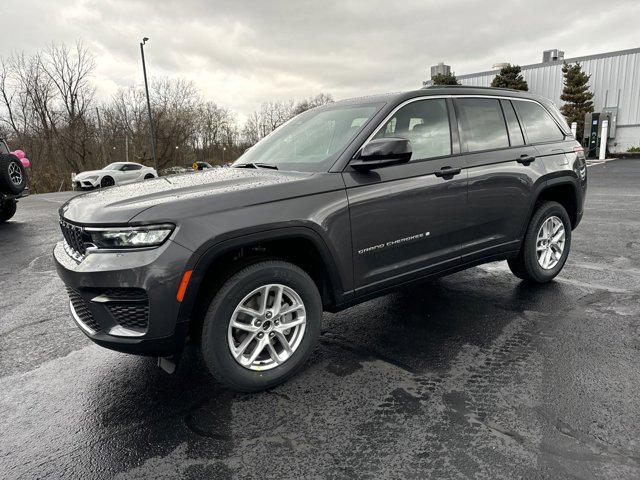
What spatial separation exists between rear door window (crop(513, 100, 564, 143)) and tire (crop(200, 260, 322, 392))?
9.52ft

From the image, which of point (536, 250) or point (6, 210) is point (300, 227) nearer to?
point (536, 250)

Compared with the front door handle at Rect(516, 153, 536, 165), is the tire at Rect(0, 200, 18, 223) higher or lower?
lower

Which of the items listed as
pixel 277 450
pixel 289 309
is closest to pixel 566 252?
pixel 289 309

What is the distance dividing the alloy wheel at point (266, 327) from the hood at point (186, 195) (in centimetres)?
58

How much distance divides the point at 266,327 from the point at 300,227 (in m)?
0.66

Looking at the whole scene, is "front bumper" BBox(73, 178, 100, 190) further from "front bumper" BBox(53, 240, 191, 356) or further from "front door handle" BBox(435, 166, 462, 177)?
"front door handle" BBox(435, 166, 462, 177)

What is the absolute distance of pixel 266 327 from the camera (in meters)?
2.82

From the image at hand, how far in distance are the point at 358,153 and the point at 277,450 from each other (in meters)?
1.95

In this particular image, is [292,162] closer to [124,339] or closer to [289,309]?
[289,309]

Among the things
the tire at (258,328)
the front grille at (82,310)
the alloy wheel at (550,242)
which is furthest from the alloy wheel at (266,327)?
the alloy wheel at (550,242)

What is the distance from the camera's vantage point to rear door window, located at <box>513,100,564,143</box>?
4.41 metres

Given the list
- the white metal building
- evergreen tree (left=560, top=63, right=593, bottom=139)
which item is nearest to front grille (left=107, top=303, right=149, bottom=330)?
the white metal building

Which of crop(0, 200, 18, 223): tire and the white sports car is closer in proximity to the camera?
crop(0, 200, 18, 223): tire

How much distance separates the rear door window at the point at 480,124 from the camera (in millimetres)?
3824
